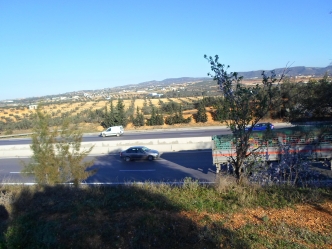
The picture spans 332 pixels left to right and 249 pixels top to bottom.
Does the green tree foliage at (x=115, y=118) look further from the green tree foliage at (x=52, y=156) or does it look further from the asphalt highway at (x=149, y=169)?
the green tree foliage at (x=52, y=156)

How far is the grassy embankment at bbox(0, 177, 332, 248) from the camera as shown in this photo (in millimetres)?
4844

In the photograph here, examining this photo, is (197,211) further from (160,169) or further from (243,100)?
(160,169)

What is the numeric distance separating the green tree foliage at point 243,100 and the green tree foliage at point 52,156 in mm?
6801

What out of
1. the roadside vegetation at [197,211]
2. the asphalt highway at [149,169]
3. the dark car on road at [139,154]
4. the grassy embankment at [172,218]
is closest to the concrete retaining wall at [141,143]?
the asphalt highway at [149,169]

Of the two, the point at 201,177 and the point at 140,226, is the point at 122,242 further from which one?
the point at 201,177

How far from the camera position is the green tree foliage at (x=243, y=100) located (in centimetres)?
704

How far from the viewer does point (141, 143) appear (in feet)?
79.4

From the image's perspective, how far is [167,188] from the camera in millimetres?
7797

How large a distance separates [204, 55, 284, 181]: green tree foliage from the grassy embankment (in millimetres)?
1358

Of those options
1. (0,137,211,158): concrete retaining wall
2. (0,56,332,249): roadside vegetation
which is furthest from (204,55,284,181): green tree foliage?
(0,137,211,158): concrete retaining wall

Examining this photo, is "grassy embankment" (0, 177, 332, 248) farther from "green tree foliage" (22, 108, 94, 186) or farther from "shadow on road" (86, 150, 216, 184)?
"shadow on road" (86, 150, 216, 184)

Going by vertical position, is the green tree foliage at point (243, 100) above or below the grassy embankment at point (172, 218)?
above

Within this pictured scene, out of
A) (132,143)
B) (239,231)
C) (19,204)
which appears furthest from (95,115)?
(239,231)

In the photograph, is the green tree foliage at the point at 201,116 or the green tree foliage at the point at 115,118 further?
the green tree foliage at the point at 115,118
